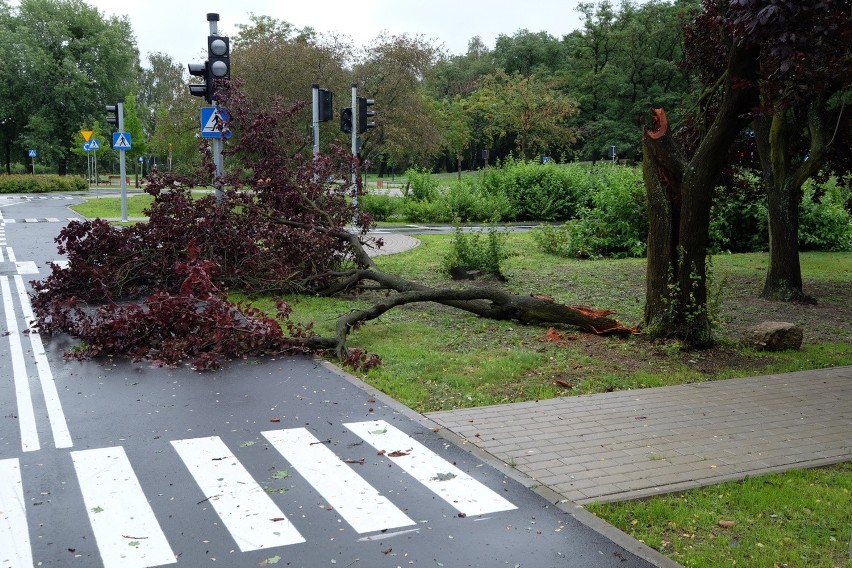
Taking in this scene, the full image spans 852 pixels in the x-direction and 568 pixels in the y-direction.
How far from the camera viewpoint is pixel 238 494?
18.5 feet

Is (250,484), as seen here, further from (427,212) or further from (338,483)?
(427,212)

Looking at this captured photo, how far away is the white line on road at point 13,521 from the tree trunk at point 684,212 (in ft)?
23.2

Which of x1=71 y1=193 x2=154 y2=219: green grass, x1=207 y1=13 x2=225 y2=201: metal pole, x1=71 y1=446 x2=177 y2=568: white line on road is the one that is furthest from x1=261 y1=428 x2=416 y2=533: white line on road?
x1=71 y1=193 x2=154 y2=219: green grass

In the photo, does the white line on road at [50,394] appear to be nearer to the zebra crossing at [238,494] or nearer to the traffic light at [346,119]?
the zebra crossing at [238,494]

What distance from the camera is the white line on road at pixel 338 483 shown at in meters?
5.25

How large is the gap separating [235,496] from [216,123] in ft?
32.8

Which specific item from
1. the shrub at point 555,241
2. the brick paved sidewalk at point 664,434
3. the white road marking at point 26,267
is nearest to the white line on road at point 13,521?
the brick paved sidewalk at point 664,434

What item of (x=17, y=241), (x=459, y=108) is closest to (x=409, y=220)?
(x=17, y=241)

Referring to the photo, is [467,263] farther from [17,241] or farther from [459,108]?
[459,108]

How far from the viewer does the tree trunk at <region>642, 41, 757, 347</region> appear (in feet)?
31.8

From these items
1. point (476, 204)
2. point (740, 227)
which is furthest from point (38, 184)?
point (740, 227)

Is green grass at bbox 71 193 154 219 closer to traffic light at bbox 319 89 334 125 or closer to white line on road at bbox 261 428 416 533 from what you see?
traffic light at bbox 319 89 334 125

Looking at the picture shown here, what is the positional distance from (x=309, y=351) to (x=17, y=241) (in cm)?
1663

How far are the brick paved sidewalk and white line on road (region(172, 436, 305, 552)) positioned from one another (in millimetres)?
1815
